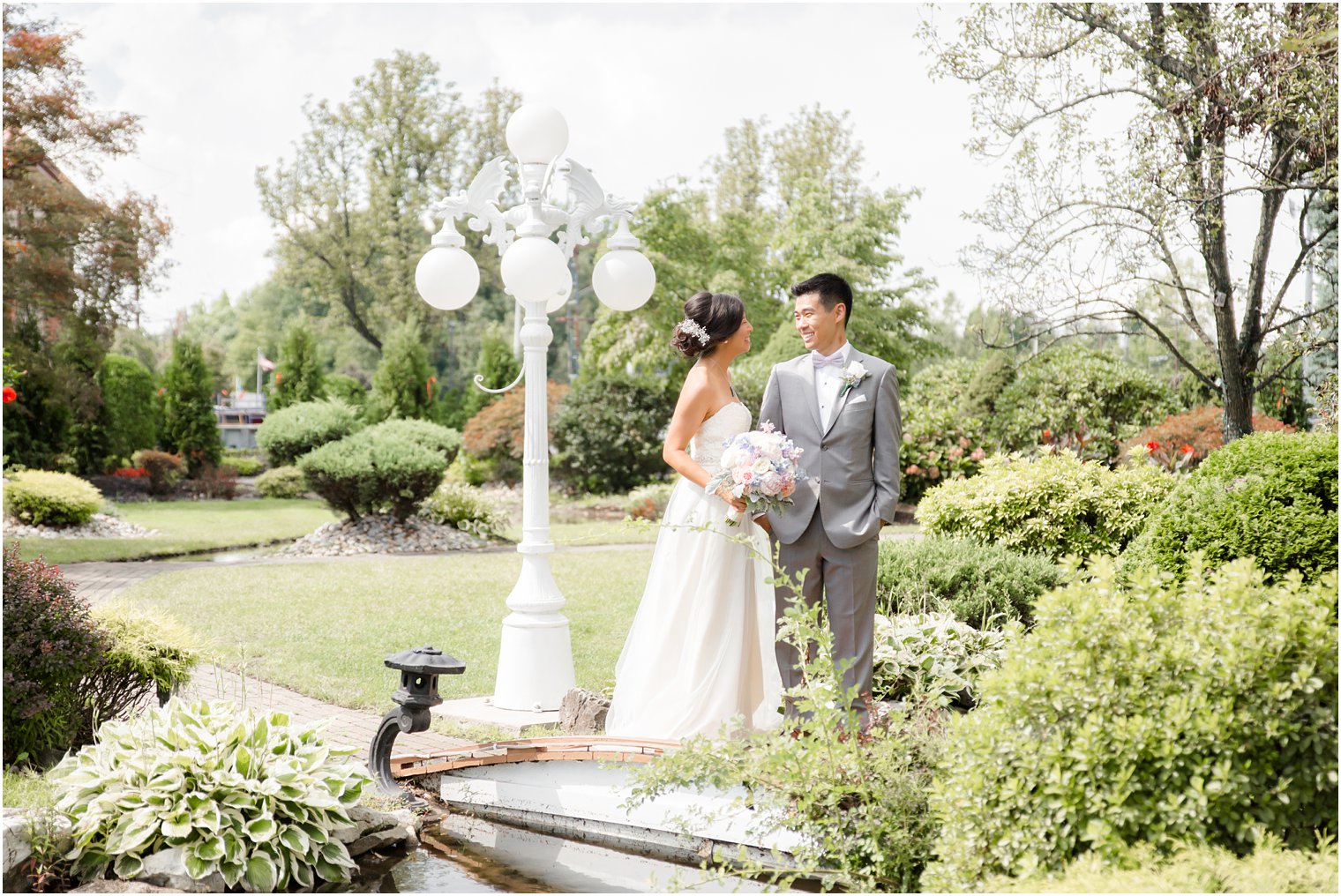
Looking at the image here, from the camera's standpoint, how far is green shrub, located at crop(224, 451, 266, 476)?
26641 millimetres

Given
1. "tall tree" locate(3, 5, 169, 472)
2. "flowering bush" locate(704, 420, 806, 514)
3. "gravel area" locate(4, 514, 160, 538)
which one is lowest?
"gravel area" locate(4, 514, 160, 538)

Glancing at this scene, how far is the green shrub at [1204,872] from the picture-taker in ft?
8.75

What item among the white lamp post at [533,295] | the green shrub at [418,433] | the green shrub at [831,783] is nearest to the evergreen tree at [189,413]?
the green shrub at [418,433]

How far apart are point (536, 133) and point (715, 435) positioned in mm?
2347

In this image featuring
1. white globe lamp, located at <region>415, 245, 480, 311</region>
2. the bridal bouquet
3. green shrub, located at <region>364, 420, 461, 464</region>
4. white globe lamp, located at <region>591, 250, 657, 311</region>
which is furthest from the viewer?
green shrub, located at <region>364, 420, 461, 464</region>

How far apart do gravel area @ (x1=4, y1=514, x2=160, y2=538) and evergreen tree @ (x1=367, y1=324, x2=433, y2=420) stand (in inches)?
414

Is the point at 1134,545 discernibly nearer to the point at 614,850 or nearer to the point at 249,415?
the point at 614,850

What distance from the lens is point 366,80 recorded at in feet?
104

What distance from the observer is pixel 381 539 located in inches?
576

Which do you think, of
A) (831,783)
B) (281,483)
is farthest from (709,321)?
(281,483)

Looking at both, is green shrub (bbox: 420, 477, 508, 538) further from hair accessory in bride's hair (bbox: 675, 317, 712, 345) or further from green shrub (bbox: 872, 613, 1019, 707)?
hair accessory in bride's hair (bbox: 675, 317, 712, 345)

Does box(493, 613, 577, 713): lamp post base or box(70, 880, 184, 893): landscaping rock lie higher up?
box(493, 613, 577, 713): lamp post base

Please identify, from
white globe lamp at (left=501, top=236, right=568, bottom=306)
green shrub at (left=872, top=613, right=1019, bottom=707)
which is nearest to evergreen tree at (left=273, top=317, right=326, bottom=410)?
white globe lamp at (left=501, top=236, right=568, bottom=306)

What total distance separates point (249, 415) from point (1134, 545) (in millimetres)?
41614
